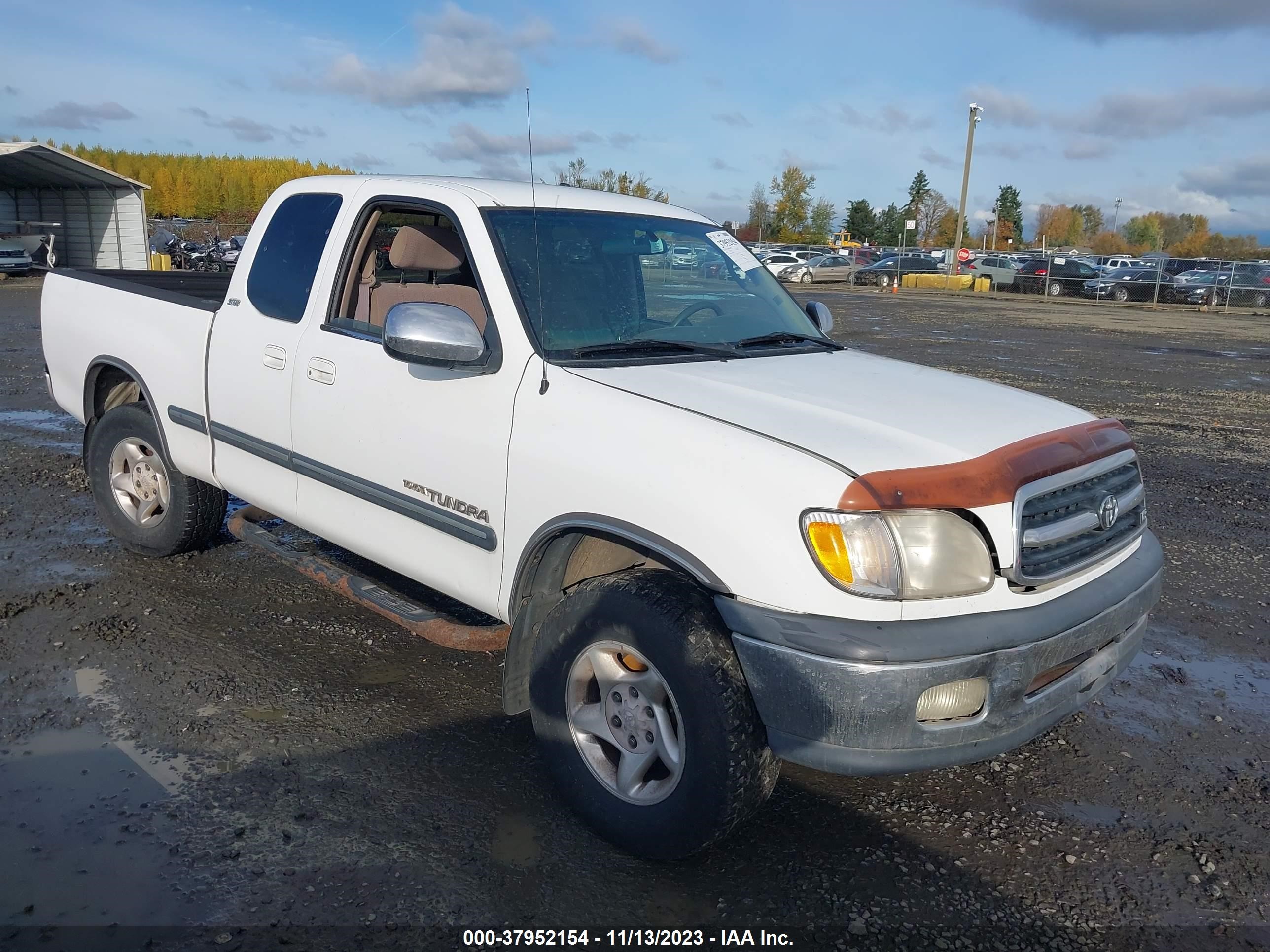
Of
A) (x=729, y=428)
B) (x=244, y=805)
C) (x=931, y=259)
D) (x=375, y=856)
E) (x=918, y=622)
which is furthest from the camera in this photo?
(x=931, y=259)

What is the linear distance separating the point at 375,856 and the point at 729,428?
1.68 metres

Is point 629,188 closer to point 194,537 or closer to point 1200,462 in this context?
point 1200,462

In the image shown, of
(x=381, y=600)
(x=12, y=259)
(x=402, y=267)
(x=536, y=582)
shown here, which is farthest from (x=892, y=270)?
(x=536, y=582)

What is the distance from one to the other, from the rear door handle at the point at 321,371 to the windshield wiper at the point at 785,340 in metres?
1.61

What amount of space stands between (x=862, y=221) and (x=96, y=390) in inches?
3635

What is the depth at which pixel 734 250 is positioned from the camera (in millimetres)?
4707

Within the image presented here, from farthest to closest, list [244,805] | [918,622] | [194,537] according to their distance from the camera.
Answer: [194,537] → [244,805] → [918,622]

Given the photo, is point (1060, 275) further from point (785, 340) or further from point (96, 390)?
point (96, 390)

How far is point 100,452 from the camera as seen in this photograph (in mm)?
5629

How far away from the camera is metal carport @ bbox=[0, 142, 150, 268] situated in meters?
30.5

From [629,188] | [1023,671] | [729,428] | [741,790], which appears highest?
[629,188]

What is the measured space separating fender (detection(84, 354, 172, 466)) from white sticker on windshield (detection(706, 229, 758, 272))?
2.86 meters

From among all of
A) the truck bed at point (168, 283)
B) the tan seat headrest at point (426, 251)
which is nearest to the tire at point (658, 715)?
the tan seat headrest at point (426, 251)

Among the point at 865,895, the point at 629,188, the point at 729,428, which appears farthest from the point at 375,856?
the point at 629,188
